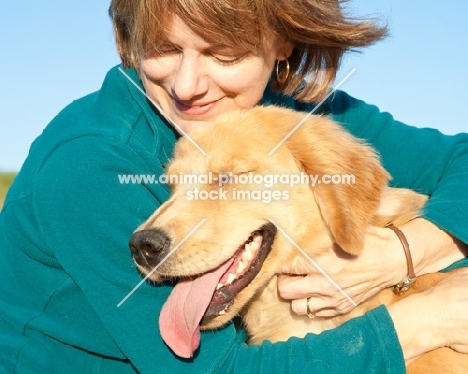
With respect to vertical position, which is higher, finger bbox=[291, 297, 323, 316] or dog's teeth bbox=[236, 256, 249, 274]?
dog's teeth bbox=[236, 256, 249, 274]

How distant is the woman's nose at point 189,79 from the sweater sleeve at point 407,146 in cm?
120

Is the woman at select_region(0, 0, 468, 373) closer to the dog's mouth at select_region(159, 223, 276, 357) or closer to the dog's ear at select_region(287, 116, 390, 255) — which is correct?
the dog's mouth at select_region(159, 223, 276, 357)

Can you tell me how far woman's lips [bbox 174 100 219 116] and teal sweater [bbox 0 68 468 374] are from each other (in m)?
0.15

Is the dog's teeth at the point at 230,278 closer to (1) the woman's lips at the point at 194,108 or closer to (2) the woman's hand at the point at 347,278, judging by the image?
(2) the woman's hand at the point at 347,278

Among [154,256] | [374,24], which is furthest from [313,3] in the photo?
[154,256]

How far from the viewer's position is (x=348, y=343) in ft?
8.82

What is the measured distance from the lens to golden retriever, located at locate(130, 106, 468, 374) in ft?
9.55

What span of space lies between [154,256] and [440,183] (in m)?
1.82

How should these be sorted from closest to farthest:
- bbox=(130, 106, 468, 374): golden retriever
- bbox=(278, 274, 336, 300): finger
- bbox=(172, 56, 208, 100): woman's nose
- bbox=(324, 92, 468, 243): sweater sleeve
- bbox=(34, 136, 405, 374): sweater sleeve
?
bbox=(34, 136, 405, 374): sweater sleeve < bbox=(130, 106, 468, 374): golden retriever < bbox=(278, 274, 336, 300): finger < bbox=(172, 56, 208, 100): woman's nose < bbox=(324, 92, 468, 243): sweater sleeve

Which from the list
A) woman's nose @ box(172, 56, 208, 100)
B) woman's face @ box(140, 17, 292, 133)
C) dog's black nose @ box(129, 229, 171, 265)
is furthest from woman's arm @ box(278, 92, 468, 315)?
woman's nose @ box(172, 56, 208, 100)

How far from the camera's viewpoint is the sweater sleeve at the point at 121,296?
262cm

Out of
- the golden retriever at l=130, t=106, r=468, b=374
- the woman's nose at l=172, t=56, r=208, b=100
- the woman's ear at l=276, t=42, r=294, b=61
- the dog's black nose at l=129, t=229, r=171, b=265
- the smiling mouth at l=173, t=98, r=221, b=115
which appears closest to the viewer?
the dog's black nose at l=129, t=229, r=171, b=265

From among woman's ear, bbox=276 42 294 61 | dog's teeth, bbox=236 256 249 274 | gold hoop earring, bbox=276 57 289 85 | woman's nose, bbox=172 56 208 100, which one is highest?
woman's nose, bbox=172 56 208 100

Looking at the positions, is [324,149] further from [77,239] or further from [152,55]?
[77,239]
